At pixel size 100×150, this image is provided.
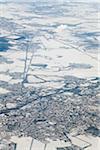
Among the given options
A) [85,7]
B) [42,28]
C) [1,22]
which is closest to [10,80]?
[42,28]

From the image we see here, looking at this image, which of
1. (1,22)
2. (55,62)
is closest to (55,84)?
(55,62)

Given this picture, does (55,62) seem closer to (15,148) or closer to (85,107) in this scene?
(85,107)

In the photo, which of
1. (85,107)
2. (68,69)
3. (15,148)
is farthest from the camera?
(68,69)

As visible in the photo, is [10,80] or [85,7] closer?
[10,80]

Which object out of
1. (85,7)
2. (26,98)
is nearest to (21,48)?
(26,98)

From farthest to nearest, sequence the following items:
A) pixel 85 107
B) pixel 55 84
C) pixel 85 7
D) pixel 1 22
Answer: pixel 85 7, pixel 1 22, pixel 55 84, pixel 85 107

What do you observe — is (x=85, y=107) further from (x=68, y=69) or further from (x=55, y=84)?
(x=68, y=69)

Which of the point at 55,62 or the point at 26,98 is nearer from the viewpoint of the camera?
the point at 26,98

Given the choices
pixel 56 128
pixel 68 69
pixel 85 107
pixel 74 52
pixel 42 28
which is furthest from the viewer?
pixel 42 28

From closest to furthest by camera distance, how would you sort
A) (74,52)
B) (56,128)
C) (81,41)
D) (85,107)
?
(56,128)
(85,107)
(74,52)
(81,41)
